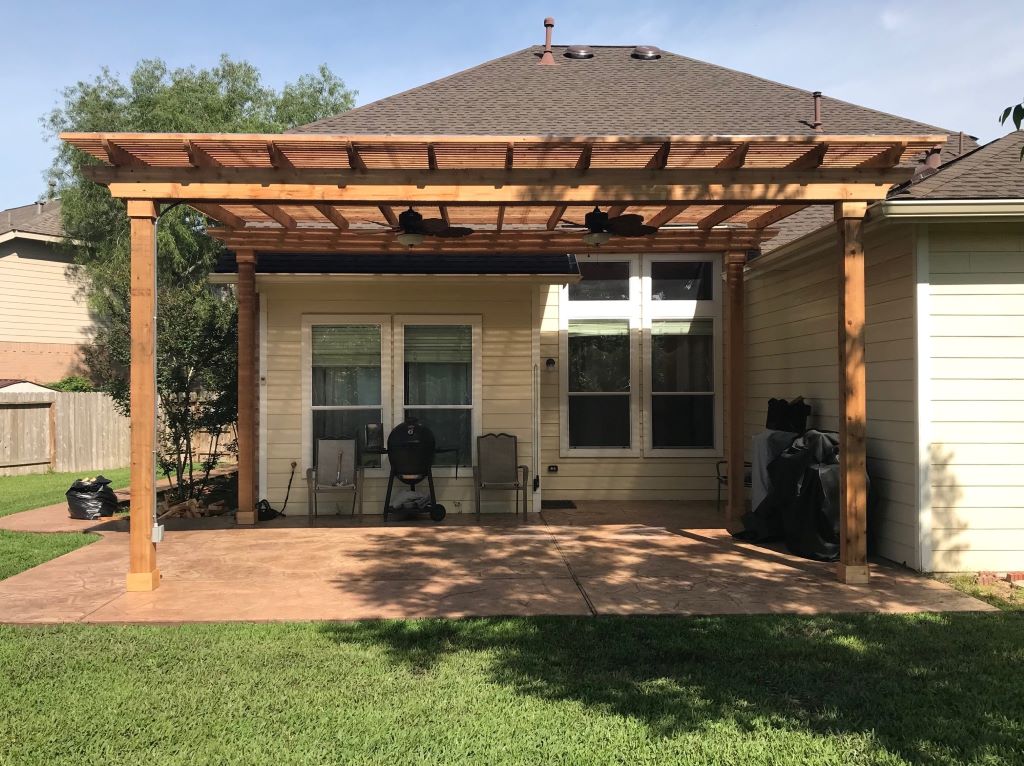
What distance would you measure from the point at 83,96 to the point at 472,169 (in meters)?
19.8

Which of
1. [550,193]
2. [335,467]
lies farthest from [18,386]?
[550,193]

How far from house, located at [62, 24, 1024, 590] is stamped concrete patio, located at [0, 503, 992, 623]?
0.49 meters

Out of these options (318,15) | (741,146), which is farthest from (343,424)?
(318,15)

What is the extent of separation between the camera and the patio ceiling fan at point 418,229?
20.5ft

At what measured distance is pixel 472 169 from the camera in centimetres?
549

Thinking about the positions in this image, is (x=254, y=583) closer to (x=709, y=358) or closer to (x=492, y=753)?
(x=492, y=753)

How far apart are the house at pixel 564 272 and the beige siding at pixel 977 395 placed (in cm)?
22

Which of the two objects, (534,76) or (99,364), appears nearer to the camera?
(99,364)

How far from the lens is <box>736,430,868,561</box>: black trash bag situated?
627 cm

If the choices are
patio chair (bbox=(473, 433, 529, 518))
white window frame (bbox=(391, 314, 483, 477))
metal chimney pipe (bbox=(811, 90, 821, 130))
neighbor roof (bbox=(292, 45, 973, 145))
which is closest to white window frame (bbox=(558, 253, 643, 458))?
patio chair (bbox=(473, 433, 529, 518))

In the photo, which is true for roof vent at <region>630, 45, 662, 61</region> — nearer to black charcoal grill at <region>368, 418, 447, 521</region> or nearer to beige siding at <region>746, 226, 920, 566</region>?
beige siding at <region>746, 226, 920, 566</region>

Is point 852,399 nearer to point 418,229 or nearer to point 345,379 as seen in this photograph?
point 418,229

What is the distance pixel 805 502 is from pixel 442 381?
13.6 ft

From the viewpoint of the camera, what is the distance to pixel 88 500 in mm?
8500
